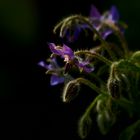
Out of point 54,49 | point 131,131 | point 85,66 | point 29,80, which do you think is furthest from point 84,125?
point 29,80

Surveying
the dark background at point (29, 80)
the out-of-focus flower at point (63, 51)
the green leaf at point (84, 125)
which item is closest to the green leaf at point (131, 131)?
the green leaf at point (84, 125)

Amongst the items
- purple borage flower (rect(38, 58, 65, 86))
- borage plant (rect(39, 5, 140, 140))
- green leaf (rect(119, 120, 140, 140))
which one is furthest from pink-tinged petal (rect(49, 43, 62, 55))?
green leaf (rect(119, 120, 140, 140))

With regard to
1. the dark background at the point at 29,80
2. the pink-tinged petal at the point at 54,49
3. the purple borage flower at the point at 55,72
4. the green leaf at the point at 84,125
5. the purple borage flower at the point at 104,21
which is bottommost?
the green leaf at the point at 84,125

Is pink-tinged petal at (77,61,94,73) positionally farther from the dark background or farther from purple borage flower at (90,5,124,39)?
the dark background

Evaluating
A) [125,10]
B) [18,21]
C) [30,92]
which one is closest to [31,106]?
[30,92]

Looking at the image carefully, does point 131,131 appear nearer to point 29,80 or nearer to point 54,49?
point 54,49

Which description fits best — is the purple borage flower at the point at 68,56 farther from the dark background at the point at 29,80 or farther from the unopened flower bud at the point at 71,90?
the dark background at the point at 29,80

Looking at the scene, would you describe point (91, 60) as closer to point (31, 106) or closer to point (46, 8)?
point (31, 106)

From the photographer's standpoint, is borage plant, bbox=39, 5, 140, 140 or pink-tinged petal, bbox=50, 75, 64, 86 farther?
pink-tinged petal, bbox=50, 75, 64, 86
